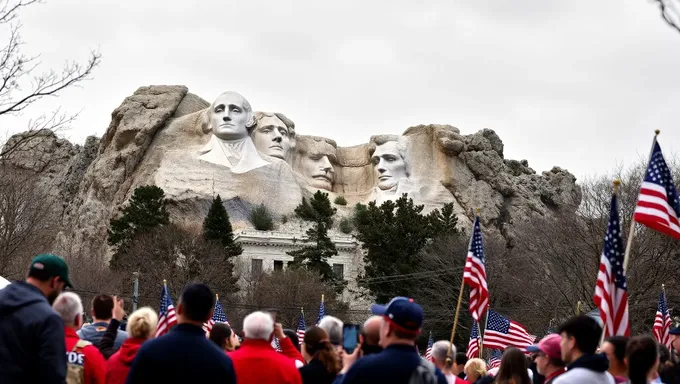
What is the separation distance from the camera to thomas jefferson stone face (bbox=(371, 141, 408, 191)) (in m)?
91.4

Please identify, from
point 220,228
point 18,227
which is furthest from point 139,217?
point 18,227

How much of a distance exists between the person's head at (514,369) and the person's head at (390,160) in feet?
263

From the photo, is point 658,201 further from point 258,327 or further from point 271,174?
point 271,174

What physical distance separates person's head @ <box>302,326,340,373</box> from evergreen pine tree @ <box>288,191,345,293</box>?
63620 millimetres

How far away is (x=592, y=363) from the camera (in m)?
8.76

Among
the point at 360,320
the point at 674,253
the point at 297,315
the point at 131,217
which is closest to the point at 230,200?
the point at 131,217

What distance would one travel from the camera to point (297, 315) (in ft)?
211

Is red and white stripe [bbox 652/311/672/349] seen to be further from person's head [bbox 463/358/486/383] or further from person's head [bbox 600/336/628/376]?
person's head [bbox 600/336/628/376]

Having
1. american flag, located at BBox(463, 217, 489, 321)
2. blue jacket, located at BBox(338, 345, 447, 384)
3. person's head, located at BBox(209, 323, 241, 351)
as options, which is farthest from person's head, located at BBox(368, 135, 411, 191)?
blue jacket, located at BBox(338, 345, 447, 384)

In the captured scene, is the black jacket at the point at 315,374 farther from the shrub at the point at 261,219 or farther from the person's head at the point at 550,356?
the shrub at the point at 261,219

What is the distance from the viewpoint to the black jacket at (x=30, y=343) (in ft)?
25.8

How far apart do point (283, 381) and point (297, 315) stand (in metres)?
55.4

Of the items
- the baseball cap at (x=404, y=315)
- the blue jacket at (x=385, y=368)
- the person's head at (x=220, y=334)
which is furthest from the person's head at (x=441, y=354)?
the blue jacket at (x=385, y=368)

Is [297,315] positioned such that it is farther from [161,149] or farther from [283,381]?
[283,381]
